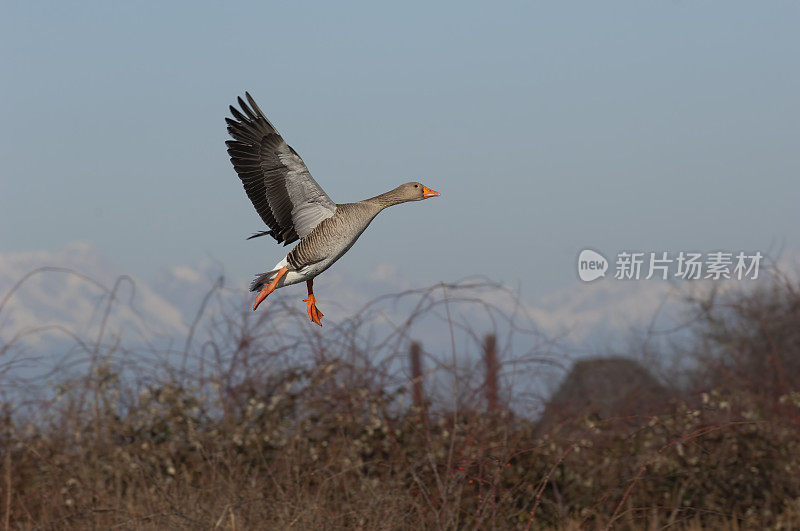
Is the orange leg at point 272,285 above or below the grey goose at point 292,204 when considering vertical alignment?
below

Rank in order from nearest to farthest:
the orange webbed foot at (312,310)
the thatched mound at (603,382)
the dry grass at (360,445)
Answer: the orange webbed foot at (312,310) < the dry grass at (360,445) < the thatched mound at (603,382)

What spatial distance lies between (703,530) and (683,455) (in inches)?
28.6

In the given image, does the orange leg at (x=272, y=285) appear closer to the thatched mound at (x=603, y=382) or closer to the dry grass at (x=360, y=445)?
the dry grass at (x=360, y=445)

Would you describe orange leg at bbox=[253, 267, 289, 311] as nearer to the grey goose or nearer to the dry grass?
the grey goose

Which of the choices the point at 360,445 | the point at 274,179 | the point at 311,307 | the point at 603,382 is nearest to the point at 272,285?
the point at 311,307

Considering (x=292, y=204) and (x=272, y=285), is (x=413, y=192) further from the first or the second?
(x=272, y=285)

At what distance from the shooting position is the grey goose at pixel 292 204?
12.3 ft

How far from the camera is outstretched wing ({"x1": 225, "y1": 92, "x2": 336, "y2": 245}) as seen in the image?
4262 millimetres

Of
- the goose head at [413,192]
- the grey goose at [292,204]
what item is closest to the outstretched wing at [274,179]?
the grey goose at [292,204]

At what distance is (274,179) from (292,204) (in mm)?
237

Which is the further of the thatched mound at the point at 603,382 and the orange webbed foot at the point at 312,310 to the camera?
the thatched mound at the point at 603,382

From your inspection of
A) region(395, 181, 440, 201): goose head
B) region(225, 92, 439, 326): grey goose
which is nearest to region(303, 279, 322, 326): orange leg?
region(225, 92, 439, 326): grey goose

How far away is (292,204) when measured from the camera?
14.2ft

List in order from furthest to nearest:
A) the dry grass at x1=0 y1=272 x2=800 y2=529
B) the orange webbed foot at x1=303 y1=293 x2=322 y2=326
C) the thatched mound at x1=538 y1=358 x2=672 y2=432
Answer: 1. the thatched mound at x1=538 y1=358 x2=672 y2=432
2. the dry grass at x1=0 y1=272 x2=800 y2=529
3. the orange webbed foot at x1=303 y1=293 x2=322 y2=326
